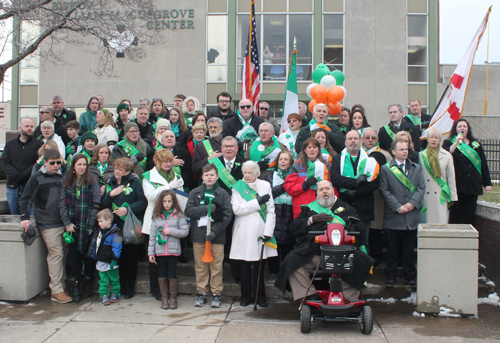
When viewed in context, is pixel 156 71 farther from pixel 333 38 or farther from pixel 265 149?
pixel 265 149

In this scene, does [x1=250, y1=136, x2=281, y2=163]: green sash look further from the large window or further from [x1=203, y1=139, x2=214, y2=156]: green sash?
the large window

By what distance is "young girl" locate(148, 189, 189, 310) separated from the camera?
6016mm

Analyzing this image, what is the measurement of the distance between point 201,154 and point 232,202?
1192 mm

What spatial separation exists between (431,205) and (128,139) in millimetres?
4581

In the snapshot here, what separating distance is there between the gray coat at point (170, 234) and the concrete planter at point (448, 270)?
2.97 meters

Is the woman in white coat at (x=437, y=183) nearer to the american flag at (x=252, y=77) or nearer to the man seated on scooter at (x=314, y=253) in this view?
the man seated on scooter at (x=314, y=253)

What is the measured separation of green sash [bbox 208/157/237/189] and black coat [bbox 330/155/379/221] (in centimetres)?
139

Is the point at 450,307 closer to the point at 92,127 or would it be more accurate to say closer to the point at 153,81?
the point at 92,127

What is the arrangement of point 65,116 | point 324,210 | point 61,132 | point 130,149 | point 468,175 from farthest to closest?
point 65,116 < point 61,132 < point 130,149 < point 468,175 < point 324,210

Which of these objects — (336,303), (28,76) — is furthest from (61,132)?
(28,76)

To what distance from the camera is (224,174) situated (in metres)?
6.63

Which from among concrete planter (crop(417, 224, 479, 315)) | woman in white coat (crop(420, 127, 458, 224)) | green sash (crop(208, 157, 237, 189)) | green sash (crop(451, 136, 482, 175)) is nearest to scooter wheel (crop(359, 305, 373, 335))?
concrete planter (crop(417, 224, 479, 315))

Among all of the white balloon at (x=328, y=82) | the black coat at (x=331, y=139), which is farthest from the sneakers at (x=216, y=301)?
the white balloon at (x=328, y=82)

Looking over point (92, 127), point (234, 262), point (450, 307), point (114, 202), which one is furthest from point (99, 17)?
point (450, 307)
